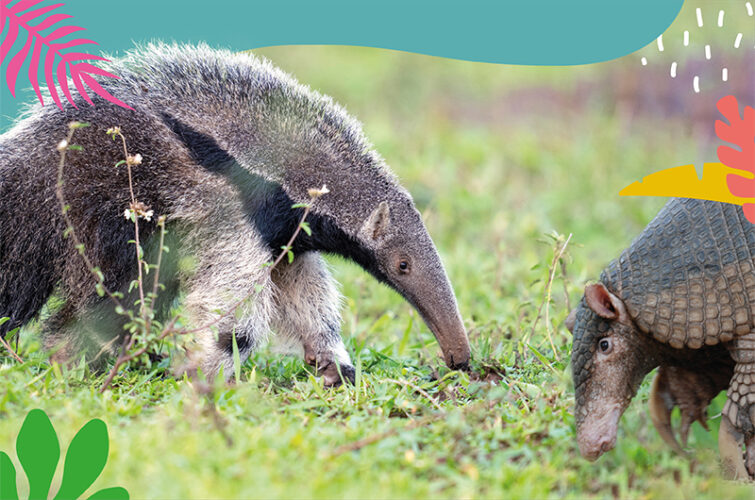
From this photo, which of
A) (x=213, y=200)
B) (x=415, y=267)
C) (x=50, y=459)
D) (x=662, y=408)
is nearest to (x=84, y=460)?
(x=50, y=459)

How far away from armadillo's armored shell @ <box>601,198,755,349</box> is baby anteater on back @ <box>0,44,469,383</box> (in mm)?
1529

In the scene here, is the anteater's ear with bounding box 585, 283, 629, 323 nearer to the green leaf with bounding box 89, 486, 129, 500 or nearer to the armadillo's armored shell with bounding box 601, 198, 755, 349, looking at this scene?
the armadillo's armored shell with bounding box 601, 198, 755, 349

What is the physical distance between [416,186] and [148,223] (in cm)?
577

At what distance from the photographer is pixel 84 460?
12.5ft

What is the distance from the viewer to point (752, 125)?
13.9 ft

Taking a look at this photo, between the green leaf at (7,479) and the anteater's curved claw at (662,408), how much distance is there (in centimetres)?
322

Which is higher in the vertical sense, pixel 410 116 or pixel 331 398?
pixel 410 116

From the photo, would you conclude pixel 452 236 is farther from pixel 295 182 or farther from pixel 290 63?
pixel 290 63

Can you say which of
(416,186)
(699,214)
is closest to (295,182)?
(699,214)

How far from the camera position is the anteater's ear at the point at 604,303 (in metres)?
4.45

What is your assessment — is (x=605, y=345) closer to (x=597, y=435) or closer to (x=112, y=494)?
(x=597, y=435)

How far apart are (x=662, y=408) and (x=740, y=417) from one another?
0.71 m

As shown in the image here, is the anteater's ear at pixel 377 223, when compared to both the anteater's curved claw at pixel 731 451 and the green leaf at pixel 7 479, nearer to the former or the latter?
the anteater's curved claw at pixel 731 451

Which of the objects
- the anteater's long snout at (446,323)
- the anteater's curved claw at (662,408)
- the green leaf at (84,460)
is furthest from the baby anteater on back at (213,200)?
the green leaf at (84,460)
